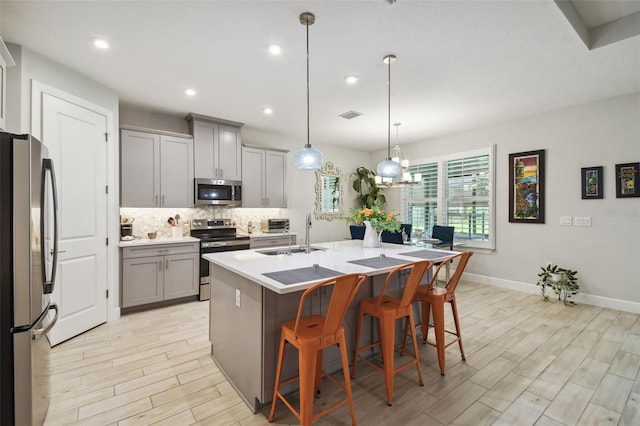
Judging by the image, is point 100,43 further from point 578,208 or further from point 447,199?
point 578,208

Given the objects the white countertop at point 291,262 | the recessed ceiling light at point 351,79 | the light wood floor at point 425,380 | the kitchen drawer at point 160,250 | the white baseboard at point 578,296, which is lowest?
the light wood floor at point 425,380

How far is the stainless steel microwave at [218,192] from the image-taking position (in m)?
4.57

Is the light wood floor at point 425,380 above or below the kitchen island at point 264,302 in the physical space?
below

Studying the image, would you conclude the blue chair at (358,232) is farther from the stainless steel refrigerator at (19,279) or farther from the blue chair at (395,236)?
the stainless steel refrigerator at (19,279)

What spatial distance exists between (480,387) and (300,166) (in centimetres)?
231

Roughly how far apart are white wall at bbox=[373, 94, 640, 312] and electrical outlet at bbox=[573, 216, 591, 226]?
4 cm

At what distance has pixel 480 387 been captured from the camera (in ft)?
Result: 7.44

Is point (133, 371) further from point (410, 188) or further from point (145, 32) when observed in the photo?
point (410, 188)

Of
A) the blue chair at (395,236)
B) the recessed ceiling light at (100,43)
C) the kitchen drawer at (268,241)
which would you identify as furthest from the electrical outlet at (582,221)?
the recessed ceiling light at (100,43)

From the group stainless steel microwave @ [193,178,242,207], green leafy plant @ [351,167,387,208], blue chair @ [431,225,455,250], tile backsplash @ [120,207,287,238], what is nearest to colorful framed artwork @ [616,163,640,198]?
blue chair @ [431,225,455,250]

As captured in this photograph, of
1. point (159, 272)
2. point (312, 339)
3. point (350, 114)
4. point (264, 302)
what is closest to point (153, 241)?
point (159, 272)

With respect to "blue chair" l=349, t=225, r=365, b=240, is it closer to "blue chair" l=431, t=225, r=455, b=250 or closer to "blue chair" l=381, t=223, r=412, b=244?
"blue chair" l=381, t=223, r=412, b=244

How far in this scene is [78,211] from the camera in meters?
3.18

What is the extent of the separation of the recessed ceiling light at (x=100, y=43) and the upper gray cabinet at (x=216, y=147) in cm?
179
